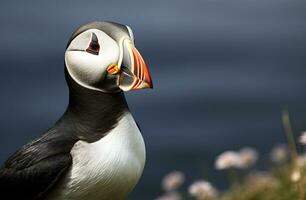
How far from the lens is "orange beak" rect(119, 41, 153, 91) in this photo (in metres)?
4.21

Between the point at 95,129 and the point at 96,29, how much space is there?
0.43 meters

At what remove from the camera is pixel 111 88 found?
4.34 m

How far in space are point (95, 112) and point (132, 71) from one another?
272 millimetres

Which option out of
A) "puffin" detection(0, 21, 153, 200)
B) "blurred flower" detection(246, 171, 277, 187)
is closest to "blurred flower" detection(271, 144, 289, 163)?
"blurred flower" detection(246, 171, 277, 187)

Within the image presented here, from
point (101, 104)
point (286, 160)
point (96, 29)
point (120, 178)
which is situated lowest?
point (286, 160)

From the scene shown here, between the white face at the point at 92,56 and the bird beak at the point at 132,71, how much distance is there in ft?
0.13

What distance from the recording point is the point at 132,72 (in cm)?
426

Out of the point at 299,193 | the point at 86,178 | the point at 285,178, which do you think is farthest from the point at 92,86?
the point at 285,178

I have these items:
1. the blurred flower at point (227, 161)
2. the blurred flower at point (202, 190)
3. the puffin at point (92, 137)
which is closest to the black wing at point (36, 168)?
the puffin at point (92, 137)

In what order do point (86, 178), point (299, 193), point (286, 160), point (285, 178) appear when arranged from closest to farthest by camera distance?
point (86, 178)
point (299, 193)
point (285, 178)
point (286, 160)

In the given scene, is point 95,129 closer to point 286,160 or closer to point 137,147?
point 137,147

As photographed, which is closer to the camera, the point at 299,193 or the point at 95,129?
the point at 95,129

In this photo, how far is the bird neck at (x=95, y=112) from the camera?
4.35m

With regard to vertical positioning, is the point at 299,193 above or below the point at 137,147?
below
